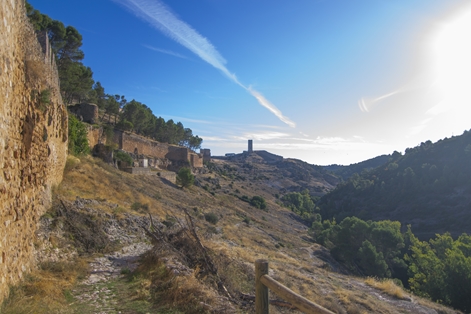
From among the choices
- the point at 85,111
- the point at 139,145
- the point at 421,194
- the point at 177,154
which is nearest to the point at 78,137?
the point at 85,111

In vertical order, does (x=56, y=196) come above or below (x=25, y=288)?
above

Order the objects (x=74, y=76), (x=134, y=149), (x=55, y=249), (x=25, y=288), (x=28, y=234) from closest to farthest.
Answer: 1. (x=25, y=288)
2. (x=28, y=234)
3. (x=55, y=249)
4. (x=74, y=76)
5. (x=134, y=149)

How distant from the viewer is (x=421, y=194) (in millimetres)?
59125

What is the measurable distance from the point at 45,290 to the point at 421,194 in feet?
227

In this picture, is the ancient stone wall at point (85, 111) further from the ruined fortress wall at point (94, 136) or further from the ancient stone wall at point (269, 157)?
the ancient stone wall at point (269, 157)

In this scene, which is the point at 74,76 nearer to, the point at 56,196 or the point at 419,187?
the point at 56,196

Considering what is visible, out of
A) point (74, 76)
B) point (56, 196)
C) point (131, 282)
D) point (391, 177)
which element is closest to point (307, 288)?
point (131, 282)

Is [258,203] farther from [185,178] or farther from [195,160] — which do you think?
[185,178]

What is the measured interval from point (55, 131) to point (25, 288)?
6688 millimetres

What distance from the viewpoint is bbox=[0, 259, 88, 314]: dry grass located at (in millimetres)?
3982

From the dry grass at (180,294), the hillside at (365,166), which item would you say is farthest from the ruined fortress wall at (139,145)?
the hillside at (365,166)

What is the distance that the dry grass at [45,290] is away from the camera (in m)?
3.98

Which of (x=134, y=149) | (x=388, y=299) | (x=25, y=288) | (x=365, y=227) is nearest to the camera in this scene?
(x=25, y=288)

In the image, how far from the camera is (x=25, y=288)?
455cm
